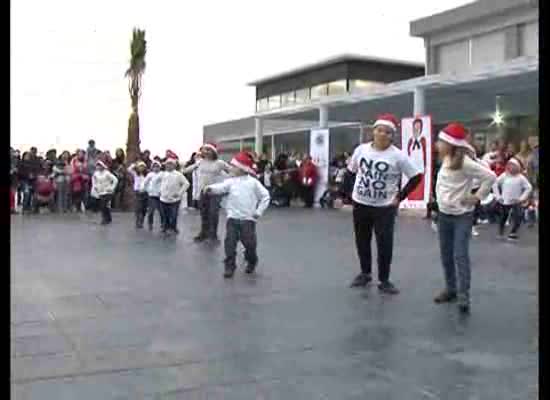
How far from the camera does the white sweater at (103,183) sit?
50.0 feet

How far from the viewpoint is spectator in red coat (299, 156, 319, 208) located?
21.8 metres

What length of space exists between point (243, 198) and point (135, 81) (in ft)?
55.1

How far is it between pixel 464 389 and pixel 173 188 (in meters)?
9.94

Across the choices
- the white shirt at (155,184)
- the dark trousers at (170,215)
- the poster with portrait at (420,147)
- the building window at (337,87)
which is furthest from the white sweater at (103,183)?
the building window at (337,87)

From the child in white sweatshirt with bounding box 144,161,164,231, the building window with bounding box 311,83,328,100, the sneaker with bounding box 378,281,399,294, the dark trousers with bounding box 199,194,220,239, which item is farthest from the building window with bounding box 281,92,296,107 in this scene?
the sneaker with bounding box 378,281,399,294

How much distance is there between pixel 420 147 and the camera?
670 inches

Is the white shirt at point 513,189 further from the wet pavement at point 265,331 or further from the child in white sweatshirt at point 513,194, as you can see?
the wet pavement at point 265,331

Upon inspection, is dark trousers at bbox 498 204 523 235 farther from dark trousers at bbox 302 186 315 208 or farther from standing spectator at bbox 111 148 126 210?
standing spectator at bbox 111 148 126 210

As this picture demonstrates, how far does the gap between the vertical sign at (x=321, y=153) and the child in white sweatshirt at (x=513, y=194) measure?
9301mm

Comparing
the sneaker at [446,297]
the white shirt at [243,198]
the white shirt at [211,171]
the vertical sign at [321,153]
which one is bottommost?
the sneaker at [446,297]

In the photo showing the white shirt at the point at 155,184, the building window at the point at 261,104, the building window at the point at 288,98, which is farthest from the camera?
the building window at the point at 261,104

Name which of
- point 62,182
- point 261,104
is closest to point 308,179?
point 62,182

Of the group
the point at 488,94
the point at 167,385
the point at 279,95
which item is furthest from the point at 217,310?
the point at 279,95

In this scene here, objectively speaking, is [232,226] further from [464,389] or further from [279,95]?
[279,95]
